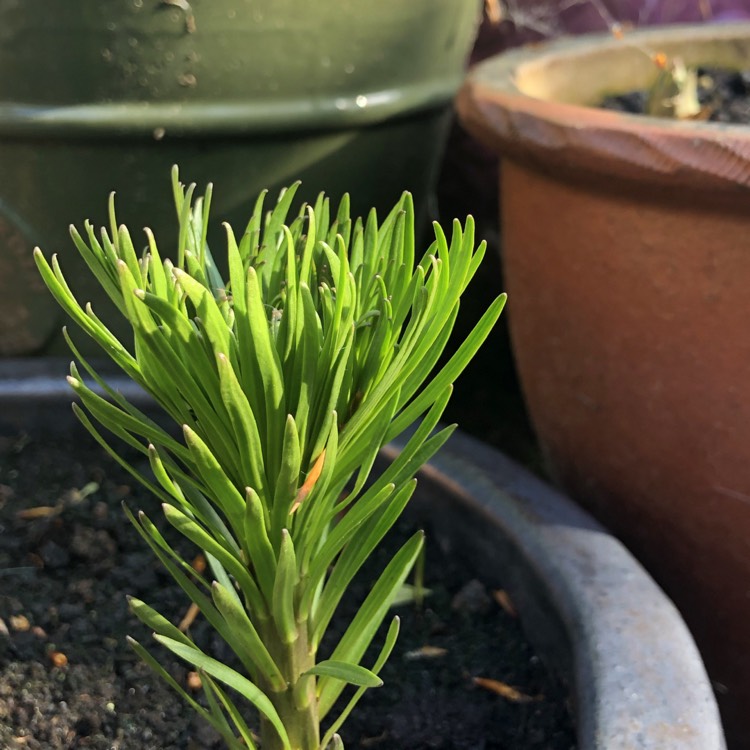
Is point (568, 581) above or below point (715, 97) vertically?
below

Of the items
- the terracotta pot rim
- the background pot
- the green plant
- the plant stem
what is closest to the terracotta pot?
the terracotta pot rim

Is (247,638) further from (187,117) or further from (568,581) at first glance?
(187,117)

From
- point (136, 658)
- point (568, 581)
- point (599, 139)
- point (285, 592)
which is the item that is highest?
point (599, 139)

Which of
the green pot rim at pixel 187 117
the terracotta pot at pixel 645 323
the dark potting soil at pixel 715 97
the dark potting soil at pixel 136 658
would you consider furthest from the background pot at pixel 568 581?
the dark potting soil at pixel 715 97

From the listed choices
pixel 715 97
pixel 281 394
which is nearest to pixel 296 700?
pixel 281 394

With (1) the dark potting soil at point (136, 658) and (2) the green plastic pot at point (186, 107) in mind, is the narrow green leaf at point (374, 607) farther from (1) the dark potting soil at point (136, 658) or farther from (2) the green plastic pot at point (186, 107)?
(2) the green plastic pot at point (186, 107)

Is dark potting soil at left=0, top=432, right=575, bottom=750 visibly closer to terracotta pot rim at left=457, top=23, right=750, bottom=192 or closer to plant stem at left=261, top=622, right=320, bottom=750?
plant stem at left=261, top=622, right=320, bottom=750

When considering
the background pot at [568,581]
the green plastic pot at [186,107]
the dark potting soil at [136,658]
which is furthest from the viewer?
the green plastic pot at [186,107]
